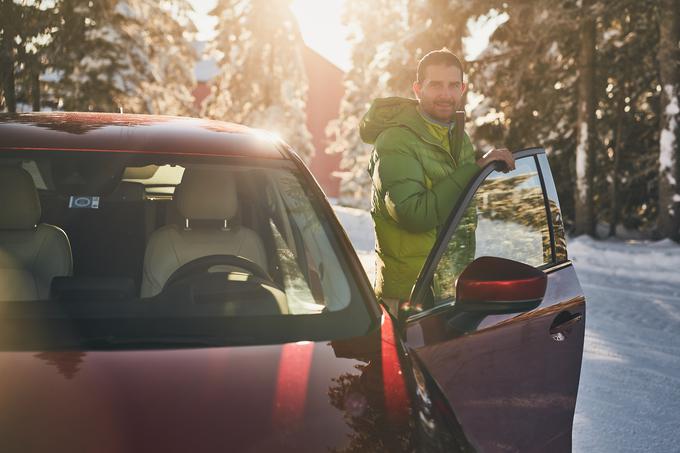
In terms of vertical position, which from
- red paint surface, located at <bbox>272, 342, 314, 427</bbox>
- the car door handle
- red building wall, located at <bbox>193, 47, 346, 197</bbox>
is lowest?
red building wall, located at <bbox>193, 47, 346, 197</bbox>

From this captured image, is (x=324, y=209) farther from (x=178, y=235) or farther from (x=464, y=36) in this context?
(x=464, y=36)

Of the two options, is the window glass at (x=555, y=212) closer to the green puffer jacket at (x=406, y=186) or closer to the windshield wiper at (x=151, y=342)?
the green puffer jacket at (x=406, y=186)

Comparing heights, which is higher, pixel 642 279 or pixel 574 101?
pixel 574 101

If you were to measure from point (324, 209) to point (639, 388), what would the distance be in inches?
158

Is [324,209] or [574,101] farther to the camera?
[574,101]

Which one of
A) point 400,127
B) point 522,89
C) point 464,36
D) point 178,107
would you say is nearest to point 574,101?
point 522,89

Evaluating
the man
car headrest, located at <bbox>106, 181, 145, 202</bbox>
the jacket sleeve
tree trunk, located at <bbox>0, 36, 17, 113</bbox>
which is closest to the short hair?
the man

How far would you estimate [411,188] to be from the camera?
356 centimetres

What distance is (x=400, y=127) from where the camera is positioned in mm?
3803

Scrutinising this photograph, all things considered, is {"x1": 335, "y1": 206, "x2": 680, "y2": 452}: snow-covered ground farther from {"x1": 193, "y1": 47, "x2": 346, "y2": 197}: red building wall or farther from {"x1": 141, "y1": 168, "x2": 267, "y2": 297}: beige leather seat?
{"x1": 193, "y1": 47, "x2": 346, "y2": 197}: red building wall

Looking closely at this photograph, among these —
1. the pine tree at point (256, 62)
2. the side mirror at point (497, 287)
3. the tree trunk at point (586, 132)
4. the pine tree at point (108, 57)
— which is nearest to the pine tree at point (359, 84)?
the pine tree at point (256, 62)

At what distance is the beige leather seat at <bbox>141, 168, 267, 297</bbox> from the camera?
3365 millimetres

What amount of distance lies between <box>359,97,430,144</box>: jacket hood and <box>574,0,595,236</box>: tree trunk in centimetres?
1575

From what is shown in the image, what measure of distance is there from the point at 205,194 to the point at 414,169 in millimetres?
875
